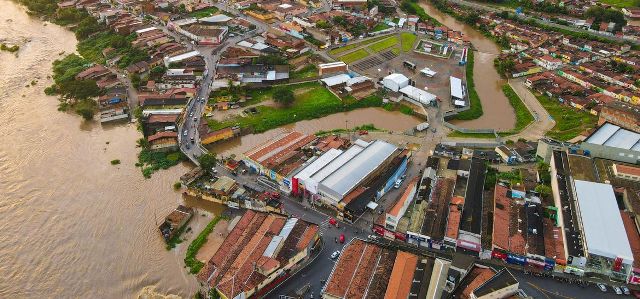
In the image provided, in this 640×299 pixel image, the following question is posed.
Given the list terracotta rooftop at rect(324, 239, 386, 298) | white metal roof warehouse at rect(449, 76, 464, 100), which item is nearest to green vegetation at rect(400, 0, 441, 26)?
white metal roof warehouse at rect(449, 76, 464, 100)

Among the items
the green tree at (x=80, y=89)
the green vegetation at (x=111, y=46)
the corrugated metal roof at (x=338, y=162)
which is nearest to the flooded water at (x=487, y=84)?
the corrugated metal roof at (x=338, y=162)

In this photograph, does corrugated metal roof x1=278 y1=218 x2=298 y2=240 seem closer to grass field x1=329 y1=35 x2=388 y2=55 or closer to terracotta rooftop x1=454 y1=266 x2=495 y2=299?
terracotta rooftop x1=454 y1=266 x2=495 y2=299

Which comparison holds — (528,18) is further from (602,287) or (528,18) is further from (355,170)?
(602,287)

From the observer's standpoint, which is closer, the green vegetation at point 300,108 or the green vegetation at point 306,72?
the green vegetation at point 300,108

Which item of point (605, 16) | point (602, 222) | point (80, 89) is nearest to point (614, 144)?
point (602, 222)

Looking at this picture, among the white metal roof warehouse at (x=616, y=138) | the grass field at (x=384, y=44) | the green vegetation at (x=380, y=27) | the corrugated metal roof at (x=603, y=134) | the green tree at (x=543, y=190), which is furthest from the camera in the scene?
the green vegetation at (x=380, y=27)

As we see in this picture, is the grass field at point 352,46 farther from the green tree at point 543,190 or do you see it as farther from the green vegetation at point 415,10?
the green tree at point 543,190

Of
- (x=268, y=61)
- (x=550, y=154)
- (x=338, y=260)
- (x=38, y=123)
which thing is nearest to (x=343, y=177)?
(x=338, y=260)
